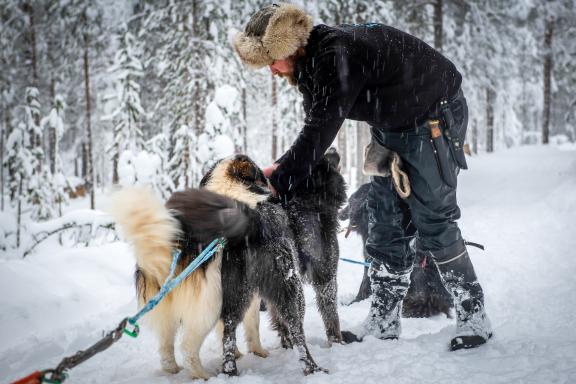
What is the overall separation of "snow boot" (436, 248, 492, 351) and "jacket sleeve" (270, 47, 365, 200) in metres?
1.17

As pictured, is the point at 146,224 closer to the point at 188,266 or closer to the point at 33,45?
the point at 188,266

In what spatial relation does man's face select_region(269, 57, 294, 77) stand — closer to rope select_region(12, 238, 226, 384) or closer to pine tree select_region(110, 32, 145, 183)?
rope select_region(12, 238, 226, 384)

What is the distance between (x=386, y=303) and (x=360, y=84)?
1.62 metres

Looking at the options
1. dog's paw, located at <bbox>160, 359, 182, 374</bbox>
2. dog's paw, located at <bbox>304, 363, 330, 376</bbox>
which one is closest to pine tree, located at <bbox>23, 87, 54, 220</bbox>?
dog's paw, located at <bbox>160, 359, 182, 374</bbox>

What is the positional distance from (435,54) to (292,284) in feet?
5.88

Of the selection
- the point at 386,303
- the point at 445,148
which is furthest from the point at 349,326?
the point at 445,148

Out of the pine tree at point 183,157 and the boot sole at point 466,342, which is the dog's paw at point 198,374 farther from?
the pine tree at point 183,157

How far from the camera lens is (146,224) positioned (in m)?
1.92

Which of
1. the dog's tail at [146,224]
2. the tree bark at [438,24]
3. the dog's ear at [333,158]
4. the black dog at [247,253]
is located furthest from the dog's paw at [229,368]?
the tree bark at [438,24]

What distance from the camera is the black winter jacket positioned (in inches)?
84.2

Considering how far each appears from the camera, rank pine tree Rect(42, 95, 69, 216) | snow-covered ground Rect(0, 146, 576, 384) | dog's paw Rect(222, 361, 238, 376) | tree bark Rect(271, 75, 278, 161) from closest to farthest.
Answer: snow-covered ground Rect(0, 146, 576, 384) < dog's paw Rect(222, 361, 238, 376) < pine tree Rect(42, 95, 69, 216) < tree bark Rect(271, 75, 278, 161)

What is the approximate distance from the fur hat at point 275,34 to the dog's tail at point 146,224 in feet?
3.38

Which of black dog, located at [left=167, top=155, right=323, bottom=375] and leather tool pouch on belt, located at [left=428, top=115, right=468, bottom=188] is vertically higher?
leather tool pouch on belt, located at [left=428, top=115, right=468, bottom=188]

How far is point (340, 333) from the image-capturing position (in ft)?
9.36
